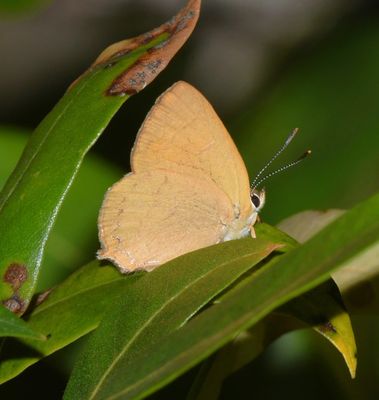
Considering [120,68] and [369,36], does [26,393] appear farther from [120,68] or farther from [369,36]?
[369,36]

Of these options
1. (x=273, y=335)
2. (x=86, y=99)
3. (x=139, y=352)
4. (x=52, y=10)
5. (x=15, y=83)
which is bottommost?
(x=15, y=83)

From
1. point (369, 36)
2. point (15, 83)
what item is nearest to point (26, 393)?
point (369, 36)

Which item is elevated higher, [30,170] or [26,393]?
[30,170]

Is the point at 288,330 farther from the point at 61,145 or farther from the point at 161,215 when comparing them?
the point at 61,145

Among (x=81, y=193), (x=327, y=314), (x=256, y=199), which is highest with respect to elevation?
(x=327, y=314)

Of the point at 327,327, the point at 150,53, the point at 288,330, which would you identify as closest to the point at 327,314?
the point at 327,327

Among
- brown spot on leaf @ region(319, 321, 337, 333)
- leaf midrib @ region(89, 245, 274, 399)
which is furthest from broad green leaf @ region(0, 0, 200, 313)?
brown spot on leaf @ region(319, 321, 337, 333)

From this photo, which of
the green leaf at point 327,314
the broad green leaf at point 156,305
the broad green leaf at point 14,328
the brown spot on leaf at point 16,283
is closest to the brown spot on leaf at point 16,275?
the brown spot on leaf at point 16,283

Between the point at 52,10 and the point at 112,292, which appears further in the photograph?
the point at 52,10
